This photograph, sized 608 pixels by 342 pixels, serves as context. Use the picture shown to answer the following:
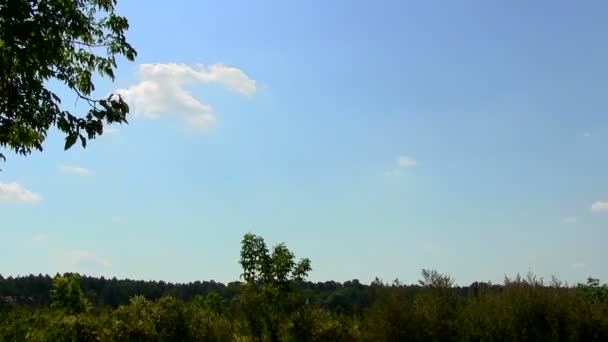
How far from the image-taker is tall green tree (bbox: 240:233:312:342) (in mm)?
18297

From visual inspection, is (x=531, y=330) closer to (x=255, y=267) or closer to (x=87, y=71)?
(x=255, y=267)

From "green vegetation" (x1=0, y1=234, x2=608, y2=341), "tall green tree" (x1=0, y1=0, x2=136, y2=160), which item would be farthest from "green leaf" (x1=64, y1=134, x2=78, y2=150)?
"green vegetation" (x1=0, y1=234, x2=608, y2=341)

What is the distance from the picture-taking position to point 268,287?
60.5ft

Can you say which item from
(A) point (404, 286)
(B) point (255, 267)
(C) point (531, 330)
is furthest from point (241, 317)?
(C) point (531, 330)

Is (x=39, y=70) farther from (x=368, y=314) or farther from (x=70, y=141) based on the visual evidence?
(x=368, y=314)

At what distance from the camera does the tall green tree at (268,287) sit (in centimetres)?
1830

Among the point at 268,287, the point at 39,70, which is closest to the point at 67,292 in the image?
the point at 268,287

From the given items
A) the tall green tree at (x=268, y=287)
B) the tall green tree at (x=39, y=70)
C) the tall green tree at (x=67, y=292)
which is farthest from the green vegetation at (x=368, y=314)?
the tall green tree at (x=67, y=292)

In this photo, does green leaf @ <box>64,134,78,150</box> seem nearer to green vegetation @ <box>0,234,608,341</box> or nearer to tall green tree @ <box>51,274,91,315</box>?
green vegetation @ <box>0,234,608,341</box>

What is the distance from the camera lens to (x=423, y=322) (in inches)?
738

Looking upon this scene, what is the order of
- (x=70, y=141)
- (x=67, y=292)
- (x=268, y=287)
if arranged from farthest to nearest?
1. (x=67, y=292)
2. (x=268, y=287)
3. (x=70, y=141)

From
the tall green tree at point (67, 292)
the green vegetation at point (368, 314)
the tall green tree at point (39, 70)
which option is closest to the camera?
the tall green tree at point (39, 70)

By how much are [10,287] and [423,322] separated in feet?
262

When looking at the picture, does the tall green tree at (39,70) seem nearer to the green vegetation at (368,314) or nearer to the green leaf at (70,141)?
the green leaf at (70,141)
